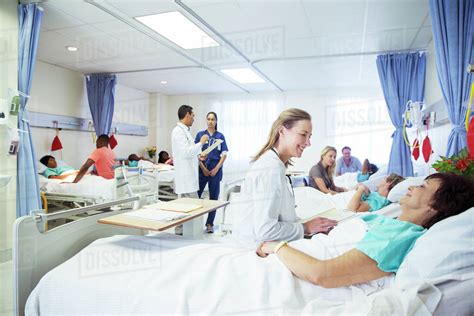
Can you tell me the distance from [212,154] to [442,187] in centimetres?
310

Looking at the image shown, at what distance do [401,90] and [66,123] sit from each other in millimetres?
4793

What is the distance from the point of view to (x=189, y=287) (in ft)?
3.59

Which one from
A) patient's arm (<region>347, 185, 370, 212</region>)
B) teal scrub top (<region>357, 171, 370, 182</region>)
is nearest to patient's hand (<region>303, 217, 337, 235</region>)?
patient's arm (<region>347, 185, 370, 212</region>)

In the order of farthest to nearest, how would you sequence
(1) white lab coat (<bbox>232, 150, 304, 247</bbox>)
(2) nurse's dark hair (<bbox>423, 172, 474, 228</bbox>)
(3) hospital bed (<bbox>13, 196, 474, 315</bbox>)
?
(1) white lab coat (<bbox>232, 150, 304, 247</bbox>) → (2) nurse's dark hair (<bbox>423, 172, 474, 228</bbox>) → (3) hospital bed (<bbox>13, 196, 474, 315</bbox>)

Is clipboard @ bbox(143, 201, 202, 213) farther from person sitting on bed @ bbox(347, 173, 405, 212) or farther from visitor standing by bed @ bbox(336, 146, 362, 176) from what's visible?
visitor standing by bed @ bbox(336, 146, 362, 176)

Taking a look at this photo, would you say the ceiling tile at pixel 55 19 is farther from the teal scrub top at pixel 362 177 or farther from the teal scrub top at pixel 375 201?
the teal scrub top at pixel 362 177

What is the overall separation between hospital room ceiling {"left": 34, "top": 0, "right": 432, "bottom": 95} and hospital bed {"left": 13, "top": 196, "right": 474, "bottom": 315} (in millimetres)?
2213

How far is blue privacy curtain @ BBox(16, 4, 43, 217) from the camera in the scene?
2.86 meters

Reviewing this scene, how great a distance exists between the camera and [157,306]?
A: 1.08 metres

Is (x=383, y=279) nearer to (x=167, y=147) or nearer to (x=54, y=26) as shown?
(x=54, y=26)

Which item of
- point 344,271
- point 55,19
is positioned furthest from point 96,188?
point 344,271

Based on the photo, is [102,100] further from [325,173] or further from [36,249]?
[36,249]

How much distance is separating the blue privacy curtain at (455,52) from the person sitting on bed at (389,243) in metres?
1.13

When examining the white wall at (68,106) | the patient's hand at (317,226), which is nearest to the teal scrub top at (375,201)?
the patient's hand at (317,226)
